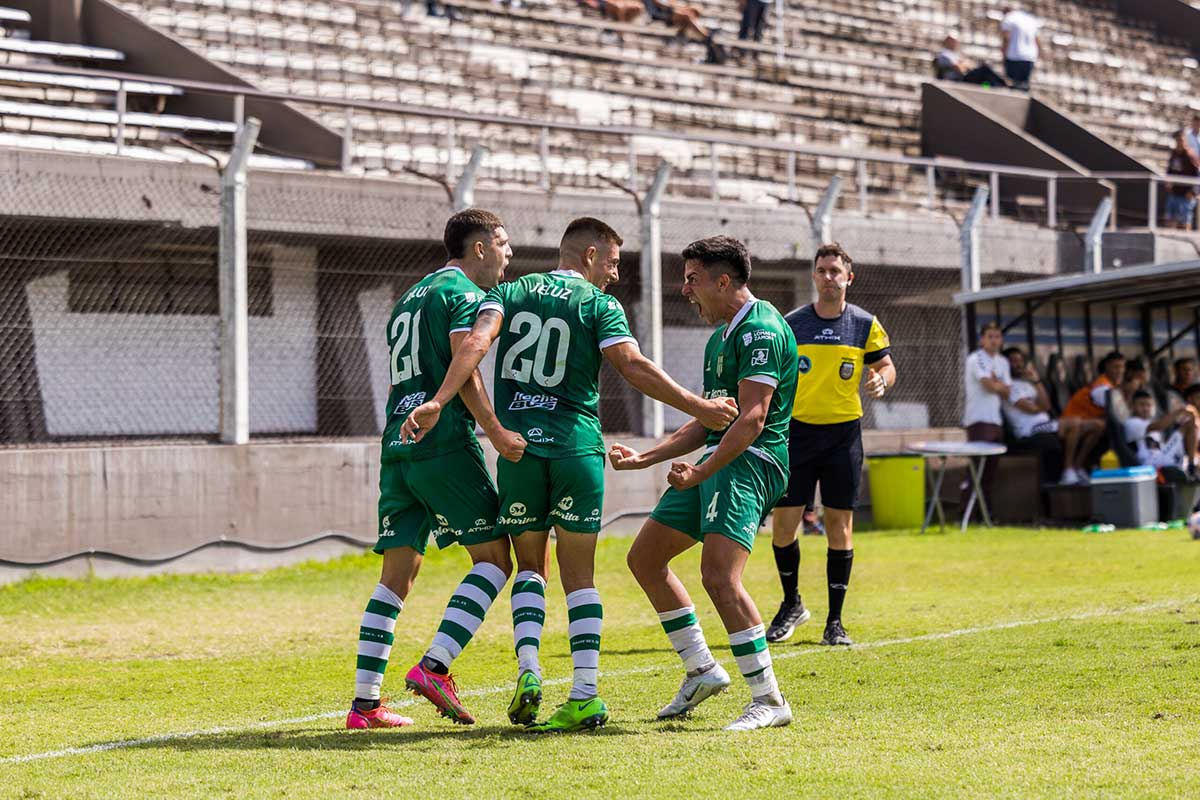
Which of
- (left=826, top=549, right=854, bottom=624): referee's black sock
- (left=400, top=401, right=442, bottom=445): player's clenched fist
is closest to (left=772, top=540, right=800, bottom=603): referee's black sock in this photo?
(left=826, top=549, right=854, bottom=624): referee's black sock

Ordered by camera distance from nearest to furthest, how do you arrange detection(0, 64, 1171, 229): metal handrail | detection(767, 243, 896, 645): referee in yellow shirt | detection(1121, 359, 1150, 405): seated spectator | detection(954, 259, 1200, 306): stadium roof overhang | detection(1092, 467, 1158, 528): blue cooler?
detection(767, 243, 896, 645): referee in yellow shirt < detection(0, 64, 1171, 229): metal handrail < detection(1092, 467, 1158, 528): blue cooler < detection(954, 259, 1200, 306): stadium roof overhang < detection(1121, 359, 1150, 405): seated spectator

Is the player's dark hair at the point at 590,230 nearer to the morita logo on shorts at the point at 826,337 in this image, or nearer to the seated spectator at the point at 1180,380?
the morita logo on shorts at the point at 826,337

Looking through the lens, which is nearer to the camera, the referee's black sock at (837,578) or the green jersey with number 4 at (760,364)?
the green jersey with number 4 at (760,364)

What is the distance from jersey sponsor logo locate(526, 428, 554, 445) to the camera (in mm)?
6211

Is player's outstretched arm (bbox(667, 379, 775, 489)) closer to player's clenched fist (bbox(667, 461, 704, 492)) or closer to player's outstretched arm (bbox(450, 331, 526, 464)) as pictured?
player's clenched fist (bbox(667, 461, 704, 492))

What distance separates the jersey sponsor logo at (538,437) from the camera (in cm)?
621

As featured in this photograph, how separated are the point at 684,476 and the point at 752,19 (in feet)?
73.3

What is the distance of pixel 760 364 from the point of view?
6.20 m

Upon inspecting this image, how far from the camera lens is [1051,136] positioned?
26719mm

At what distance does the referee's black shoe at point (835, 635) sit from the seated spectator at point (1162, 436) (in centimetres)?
953

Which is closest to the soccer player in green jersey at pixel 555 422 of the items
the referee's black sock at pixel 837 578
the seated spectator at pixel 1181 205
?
the referee's black sock at pixel 837 578

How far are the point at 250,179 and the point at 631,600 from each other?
5.34 m

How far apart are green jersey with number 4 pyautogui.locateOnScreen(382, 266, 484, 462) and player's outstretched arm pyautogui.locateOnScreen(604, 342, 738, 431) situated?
649mm

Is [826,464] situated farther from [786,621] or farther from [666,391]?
[666,391]
